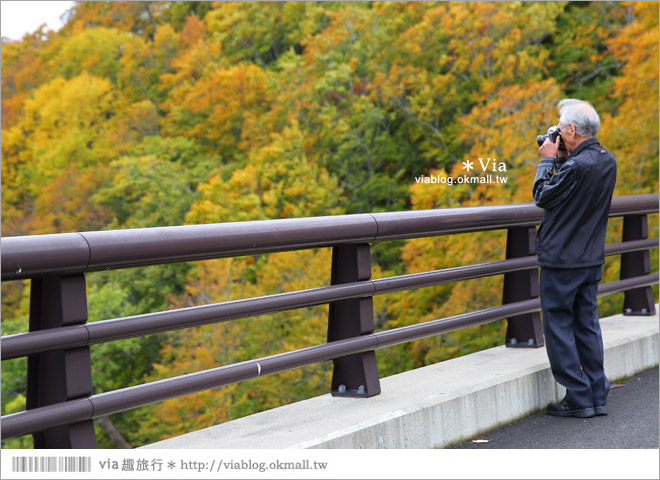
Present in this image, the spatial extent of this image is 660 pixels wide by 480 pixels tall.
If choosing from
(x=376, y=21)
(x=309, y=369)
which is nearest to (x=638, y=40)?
(x=309, y=369)

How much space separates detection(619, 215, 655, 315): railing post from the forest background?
15.9m

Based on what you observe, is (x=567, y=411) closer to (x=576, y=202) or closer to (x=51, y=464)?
(x=576, y=202)

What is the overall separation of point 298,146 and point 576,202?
3699cm

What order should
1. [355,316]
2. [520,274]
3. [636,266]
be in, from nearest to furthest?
1. [355,316]
2. [520,274]
3. [636,266]

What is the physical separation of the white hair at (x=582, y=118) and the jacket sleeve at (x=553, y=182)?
0.20 meters

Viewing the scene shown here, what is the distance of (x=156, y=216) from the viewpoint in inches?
1668

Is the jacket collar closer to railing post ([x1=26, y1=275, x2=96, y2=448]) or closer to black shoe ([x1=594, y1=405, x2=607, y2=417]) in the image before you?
black shoe ([x1=594, y1=405, x2=607, y2=417])

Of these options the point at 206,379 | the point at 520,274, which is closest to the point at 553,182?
the point at 520,274

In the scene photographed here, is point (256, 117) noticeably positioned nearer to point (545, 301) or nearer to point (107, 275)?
point (107, 275)

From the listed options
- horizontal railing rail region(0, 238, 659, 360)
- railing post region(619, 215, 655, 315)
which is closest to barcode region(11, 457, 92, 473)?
horizontal railing rail region(0, 238, 659, 360)

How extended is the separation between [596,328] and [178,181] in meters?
40.6

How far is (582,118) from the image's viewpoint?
4.38 metres

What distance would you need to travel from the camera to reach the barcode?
272 cm

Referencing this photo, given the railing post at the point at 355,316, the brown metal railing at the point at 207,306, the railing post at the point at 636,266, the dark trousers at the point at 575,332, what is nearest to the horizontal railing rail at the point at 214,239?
the brown metal railing at the point at 207,306
